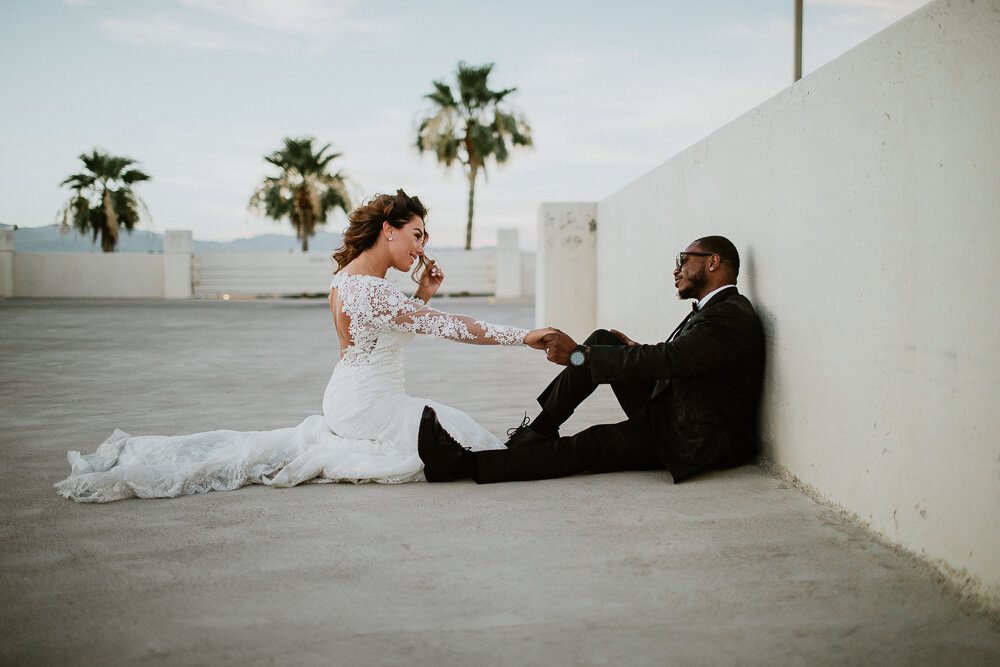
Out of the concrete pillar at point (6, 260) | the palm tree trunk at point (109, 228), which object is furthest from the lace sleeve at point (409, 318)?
the palm tree trunk at point (109, 228)

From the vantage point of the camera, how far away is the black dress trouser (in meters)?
3.58

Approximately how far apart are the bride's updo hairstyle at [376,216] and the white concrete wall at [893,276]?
1.83 m

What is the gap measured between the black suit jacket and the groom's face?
0.17 meters

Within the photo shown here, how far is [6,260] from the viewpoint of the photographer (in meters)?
24.9

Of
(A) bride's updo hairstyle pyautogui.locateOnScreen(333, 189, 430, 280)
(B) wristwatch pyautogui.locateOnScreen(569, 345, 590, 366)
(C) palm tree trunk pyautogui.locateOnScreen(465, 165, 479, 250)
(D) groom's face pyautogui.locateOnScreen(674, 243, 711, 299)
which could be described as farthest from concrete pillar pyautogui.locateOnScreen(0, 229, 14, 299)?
(D) groom's face pyautogui.locateOnScreen(674, 243, 711, 299)

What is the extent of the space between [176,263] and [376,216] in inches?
971

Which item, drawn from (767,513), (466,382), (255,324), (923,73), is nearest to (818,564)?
(767,513)

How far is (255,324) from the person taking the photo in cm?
1453

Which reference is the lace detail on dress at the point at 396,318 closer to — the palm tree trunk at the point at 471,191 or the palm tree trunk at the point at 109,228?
the palm tree trunk at the point at 471,191

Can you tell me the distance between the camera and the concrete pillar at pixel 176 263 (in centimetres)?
2591

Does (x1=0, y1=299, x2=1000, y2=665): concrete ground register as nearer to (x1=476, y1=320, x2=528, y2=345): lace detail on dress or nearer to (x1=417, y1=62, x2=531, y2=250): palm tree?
(x1=476, y1=320, x2=528, y2=345): lace detail on dress

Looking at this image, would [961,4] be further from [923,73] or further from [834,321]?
[834,321]

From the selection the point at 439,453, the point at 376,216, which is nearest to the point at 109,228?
the point at 376,216

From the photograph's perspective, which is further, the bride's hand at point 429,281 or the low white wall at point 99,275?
the low white wall at point 99,275
